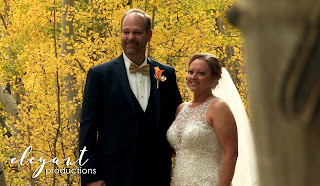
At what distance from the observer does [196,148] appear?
13.1 feet

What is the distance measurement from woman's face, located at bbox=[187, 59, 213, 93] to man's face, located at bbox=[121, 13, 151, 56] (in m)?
0.43

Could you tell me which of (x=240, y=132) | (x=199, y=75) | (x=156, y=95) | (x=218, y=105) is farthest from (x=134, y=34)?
(x=240, y=132)

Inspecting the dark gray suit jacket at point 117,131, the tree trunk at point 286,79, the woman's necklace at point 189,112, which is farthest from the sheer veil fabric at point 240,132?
the tree trunk at point 286,79

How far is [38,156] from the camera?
8.45m

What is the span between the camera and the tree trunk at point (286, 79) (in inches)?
23.2

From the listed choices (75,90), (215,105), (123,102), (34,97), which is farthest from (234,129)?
(75,90)

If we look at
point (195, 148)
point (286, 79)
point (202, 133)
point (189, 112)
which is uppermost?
point (286, 79)

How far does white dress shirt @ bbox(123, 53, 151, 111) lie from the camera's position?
3.88 metres

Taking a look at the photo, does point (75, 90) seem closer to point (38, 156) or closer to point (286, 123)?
point (38, 156)

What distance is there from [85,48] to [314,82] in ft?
29.0

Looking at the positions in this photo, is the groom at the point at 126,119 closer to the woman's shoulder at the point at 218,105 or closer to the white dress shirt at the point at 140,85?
the white dress shirt at the point at 140,85

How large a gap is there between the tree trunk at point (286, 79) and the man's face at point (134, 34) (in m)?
3.20

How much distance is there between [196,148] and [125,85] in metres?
0.76

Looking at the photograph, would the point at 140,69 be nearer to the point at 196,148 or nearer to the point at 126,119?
the point at 126,119
